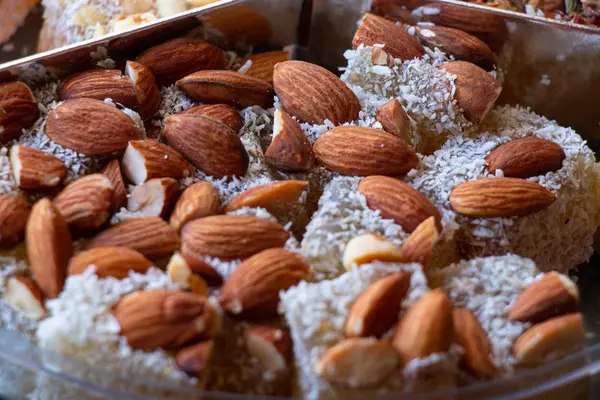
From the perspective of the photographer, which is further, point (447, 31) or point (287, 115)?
point (447, 31)

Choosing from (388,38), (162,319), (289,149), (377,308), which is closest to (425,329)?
(377,308)

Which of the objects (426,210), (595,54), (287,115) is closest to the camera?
(426,210)

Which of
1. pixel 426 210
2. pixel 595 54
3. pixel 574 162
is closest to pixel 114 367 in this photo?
pixel 426 210

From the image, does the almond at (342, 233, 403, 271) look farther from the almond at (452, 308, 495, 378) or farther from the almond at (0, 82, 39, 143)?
the almond at (0, 82, 39, 143)

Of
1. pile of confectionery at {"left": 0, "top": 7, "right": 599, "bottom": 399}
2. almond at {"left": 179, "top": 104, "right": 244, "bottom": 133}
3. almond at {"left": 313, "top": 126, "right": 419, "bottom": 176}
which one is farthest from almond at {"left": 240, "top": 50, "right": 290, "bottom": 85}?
almond at {"left": 313, "top": 126, "right": 419, "bottom": 176}

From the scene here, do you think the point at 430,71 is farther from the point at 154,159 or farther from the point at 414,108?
the point at 154,159

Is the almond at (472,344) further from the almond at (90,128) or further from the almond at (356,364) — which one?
the almond at (90,128)

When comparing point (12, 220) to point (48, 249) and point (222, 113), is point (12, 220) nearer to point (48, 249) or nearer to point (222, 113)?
point (48, 249)
